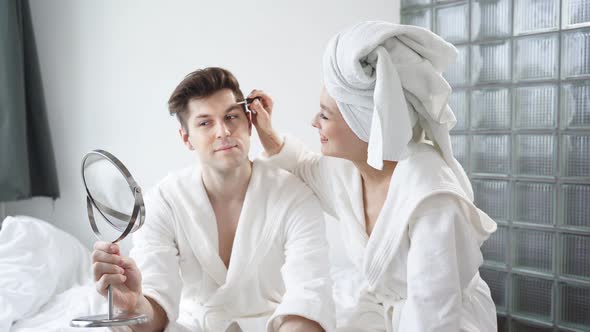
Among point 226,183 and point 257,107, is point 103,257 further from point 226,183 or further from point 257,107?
point 257,107

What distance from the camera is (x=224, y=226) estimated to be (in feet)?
6.20

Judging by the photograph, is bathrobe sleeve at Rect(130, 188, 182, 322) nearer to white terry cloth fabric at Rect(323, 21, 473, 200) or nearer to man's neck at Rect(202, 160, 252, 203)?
man's neck at Rect(202, 160, 252, 203)

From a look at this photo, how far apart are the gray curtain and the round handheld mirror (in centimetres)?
222

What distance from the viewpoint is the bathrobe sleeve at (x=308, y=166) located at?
1.91 metres

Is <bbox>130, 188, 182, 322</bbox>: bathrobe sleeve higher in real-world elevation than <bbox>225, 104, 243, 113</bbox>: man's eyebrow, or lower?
lower

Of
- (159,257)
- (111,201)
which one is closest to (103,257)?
(111,201)

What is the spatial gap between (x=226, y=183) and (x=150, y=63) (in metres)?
1.66

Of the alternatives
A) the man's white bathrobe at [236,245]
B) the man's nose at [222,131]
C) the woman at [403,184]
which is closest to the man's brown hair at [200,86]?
Answer: the man's nose at [222,131]

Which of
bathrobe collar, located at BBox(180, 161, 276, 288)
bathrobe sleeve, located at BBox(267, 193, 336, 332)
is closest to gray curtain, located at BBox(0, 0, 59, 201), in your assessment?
bathrobe collar, located at BBox(180, 161, 276, 288)

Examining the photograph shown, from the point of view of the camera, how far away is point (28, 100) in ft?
11.6

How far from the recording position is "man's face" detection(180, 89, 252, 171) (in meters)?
1.81

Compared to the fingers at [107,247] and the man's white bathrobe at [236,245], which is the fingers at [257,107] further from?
the fingers at [107,247]

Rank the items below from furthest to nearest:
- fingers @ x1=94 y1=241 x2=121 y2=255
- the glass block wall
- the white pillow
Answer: the white pillow < the glass block wall < fingers @ x1=94 y1=241 x2=121 y2=255

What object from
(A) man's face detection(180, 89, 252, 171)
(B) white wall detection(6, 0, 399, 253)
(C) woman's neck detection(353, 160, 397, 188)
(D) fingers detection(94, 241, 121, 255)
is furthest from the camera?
(B) white wall detection(6, 0, 399, 253)
